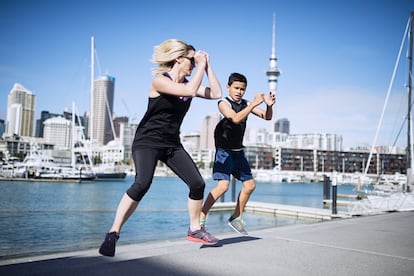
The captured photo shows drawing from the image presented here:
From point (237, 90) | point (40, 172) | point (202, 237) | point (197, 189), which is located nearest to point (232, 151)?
point (237, 90)

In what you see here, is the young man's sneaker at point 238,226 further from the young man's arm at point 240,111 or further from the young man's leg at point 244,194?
the young man's arm at point 240,111

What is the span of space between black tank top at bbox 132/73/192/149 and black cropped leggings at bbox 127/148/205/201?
0.23ft

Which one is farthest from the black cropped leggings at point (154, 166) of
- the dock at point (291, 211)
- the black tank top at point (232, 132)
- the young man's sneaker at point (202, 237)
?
the dock at point (291, 211)

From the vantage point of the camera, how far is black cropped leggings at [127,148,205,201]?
3115 millimetres

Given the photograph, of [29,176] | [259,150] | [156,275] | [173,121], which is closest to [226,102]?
[173,121]

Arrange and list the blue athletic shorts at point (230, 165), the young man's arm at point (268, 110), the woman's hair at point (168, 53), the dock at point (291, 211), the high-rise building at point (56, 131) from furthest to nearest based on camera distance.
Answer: the high-rise building at point (56, 131) → the dock at point (291, 211) → the blue athletic shorts at point (230, 165) → the young man's arm at point (268, 110) → the woman's hair at point (168, 53)

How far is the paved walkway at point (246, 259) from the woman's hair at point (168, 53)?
1.59m

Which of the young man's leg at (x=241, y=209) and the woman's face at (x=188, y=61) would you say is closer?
the woman's face at (x=188, y=61)

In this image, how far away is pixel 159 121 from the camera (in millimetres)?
3178

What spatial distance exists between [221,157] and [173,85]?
1331 mm

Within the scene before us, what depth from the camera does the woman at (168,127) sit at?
10.1ft

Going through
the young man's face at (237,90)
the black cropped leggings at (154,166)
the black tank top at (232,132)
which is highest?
the young man's face at (237,90)

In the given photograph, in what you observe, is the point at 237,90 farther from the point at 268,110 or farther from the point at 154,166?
the point at 154,166

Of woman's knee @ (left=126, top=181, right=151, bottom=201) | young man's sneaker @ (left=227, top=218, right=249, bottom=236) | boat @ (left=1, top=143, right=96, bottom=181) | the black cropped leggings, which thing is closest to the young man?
young man's sneaker @ (left=227, top=218, right=249, bottom=236)
